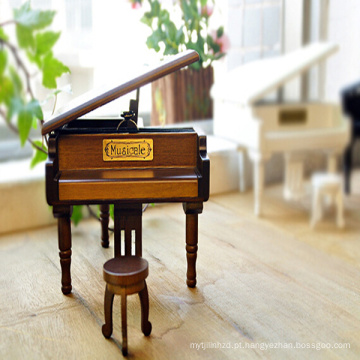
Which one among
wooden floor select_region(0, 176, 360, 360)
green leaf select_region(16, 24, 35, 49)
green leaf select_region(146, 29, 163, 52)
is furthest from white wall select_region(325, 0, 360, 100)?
green leaf select_region(16, 24, 35, 49)

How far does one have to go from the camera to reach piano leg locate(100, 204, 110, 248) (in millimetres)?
→ 2256

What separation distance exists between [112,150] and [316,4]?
4.89 feet

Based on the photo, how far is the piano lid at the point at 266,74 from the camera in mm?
2439

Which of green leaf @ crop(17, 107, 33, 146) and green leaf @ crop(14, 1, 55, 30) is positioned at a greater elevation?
green leaf @ crop(14, 1, 55, 30)

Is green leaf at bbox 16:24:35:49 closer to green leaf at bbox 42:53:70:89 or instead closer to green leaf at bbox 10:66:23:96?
green leaf at bbox 10:66:23:96

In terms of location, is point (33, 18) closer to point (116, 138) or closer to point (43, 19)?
point (43, 19)

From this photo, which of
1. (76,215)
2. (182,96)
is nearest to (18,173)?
(76,215)

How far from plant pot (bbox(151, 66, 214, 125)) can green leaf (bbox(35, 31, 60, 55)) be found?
102cm

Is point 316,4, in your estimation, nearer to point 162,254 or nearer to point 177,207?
point 177,207

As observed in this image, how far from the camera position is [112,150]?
1704mm

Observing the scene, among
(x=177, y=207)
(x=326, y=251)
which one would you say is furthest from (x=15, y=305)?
(x=326, y=251)

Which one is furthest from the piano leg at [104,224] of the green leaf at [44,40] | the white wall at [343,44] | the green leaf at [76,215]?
the white wall at [343,44]

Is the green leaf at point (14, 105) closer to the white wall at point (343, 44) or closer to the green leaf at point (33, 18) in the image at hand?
the green leaf at point (33, 18)

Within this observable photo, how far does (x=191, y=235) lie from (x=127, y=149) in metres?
0.40
